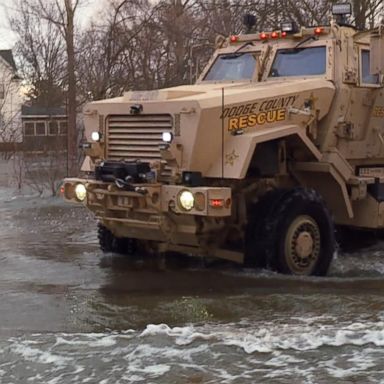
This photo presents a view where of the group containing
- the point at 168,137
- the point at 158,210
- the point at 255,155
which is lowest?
the point at 158,210

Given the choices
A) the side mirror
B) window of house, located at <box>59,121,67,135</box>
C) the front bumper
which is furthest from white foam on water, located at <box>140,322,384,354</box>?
window of house, located at <box>59,121,67,135</box>

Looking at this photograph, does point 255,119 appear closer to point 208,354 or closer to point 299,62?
point 299,62

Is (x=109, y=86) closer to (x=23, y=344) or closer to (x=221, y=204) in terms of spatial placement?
(x=221, y=204)

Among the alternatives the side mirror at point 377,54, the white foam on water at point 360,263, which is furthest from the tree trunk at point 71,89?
the side mirror at point 377,54

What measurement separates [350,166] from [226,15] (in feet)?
50.2

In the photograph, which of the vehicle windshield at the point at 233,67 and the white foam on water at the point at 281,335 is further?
the vehicle windshield at the point at 233,67

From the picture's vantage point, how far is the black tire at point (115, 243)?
10289 mm

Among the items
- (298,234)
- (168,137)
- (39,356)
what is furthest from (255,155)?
(39,356)

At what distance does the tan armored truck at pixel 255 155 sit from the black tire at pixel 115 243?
0.05 ft

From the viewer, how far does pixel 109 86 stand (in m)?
27.2

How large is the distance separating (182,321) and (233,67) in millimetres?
4406

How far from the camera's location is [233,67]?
10.3 m

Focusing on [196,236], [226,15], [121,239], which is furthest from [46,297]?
[226,15]

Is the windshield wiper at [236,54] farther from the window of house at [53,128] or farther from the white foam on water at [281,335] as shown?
the window of house at [53,128]
